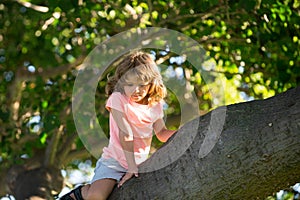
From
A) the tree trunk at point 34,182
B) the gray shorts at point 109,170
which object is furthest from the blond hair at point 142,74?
the tree trunk at point 34,182

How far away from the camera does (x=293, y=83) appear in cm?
712

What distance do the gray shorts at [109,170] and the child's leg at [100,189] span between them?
0.11 feet

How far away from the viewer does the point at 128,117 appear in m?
3.71

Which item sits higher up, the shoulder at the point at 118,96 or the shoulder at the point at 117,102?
the shoulder at the point at 118,96

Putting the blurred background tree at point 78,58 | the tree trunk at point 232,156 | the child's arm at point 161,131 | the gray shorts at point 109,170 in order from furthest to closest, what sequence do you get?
the blurred background tree at point 78,58 < the child's arm at point 161,131 < the gray shorts at point 109,170 < the tree trunk at point 232,156

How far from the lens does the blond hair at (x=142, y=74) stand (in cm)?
372

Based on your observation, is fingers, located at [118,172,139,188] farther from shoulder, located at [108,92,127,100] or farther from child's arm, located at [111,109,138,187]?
shoulder, located at [108,92,127,100]

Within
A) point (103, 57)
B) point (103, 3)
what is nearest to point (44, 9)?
point (103, 3)

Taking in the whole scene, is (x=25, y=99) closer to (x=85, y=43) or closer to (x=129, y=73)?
(x=85, y=43)

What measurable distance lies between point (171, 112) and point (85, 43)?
152cm

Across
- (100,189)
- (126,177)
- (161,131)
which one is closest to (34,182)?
(161,131)

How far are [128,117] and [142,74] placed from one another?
9.5 inches

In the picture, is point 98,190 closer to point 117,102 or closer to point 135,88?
point 117,102

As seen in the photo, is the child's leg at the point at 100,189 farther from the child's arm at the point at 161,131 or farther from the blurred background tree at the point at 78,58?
the blurred background tree at the point at 78,58
